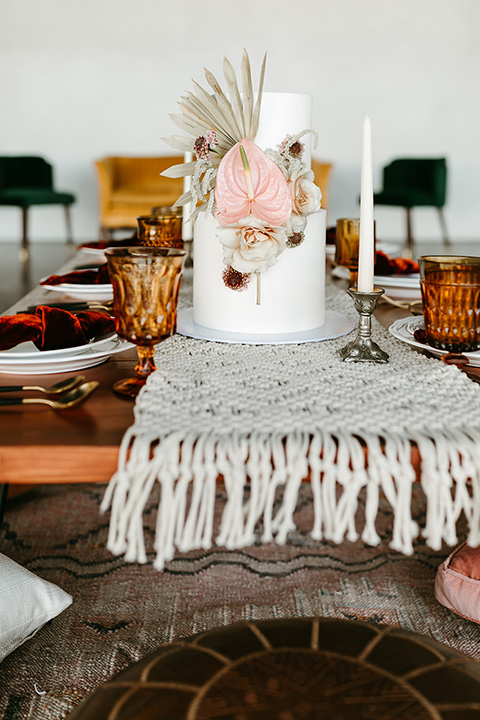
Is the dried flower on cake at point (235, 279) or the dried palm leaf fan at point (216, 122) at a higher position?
the dried palm leaf fan at point (216, 122)

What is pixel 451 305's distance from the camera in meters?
0.79

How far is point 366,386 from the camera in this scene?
0.73 meters

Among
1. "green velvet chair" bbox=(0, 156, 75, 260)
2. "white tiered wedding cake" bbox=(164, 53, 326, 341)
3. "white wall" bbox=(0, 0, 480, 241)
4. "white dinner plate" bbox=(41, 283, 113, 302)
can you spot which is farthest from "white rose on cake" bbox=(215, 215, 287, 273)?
"white wall" bbox=(0, 0, 480, 241)

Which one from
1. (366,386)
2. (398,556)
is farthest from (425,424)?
(398,556)

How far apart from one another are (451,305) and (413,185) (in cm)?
515

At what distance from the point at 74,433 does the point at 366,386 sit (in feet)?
1.01

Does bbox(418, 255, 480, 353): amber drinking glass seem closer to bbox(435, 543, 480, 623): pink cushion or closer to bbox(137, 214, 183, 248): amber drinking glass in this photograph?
bbox(435, 543, 480, 623): pink cushion

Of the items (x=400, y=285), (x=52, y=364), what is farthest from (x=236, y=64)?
(x=52, y=364)

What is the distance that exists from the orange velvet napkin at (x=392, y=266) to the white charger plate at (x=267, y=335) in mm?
452

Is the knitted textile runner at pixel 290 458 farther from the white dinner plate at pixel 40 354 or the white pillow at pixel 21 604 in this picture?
the white pillow at pixel 21 604

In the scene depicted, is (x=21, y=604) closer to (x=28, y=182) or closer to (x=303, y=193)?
(x=303, y=193)

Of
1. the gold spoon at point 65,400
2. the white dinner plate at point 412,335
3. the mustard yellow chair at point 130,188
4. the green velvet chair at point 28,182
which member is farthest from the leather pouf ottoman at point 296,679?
the green velvet chair at point 28,182

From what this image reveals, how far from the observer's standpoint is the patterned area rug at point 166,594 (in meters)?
1.05

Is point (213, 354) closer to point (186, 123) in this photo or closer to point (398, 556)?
point (186, 123)
